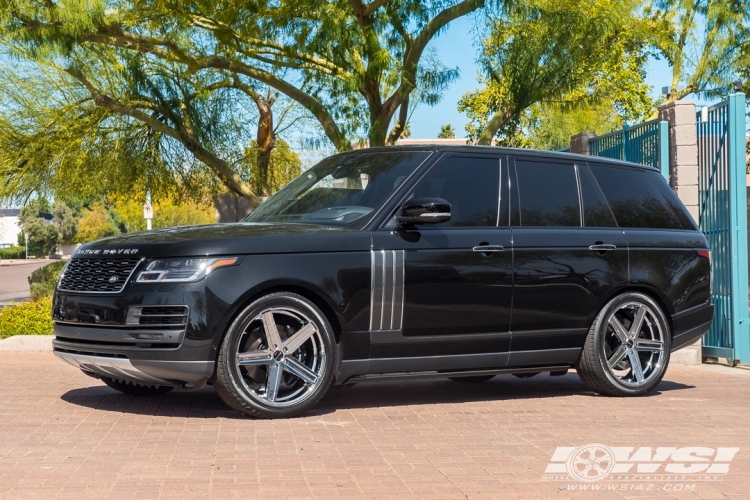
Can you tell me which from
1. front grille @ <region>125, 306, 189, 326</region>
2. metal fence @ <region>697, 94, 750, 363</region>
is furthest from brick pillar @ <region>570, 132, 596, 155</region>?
front grille @ <region>125, 306, 189, 326</region>

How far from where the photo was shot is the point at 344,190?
832cm

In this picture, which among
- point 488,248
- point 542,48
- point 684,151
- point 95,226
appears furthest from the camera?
point 95,226

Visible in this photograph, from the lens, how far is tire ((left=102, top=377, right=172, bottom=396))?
27.8ft

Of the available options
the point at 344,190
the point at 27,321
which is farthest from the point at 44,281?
the point at 344,190

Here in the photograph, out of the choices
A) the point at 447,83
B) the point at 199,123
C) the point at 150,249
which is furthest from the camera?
the point at 199,123

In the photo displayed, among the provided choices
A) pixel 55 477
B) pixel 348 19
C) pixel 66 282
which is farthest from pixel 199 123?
pixel 55 477

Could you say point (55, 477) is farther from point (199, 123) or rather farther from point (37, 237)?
point (37, 237)

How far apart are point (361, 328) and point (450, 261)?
2.88 ft

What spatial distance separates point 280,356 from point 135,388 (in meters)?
1.76

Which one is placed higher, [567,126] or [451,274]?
[567,126]

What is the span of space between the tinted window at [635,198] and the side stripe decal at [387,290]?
2395mm

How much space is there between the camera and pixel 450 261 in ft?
26.3

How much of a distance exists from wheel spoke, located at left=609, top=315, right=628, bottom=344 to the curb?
688 centimetres

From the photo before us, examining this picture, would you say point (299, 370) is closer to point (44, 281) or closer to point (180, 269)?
point (180, 269)
